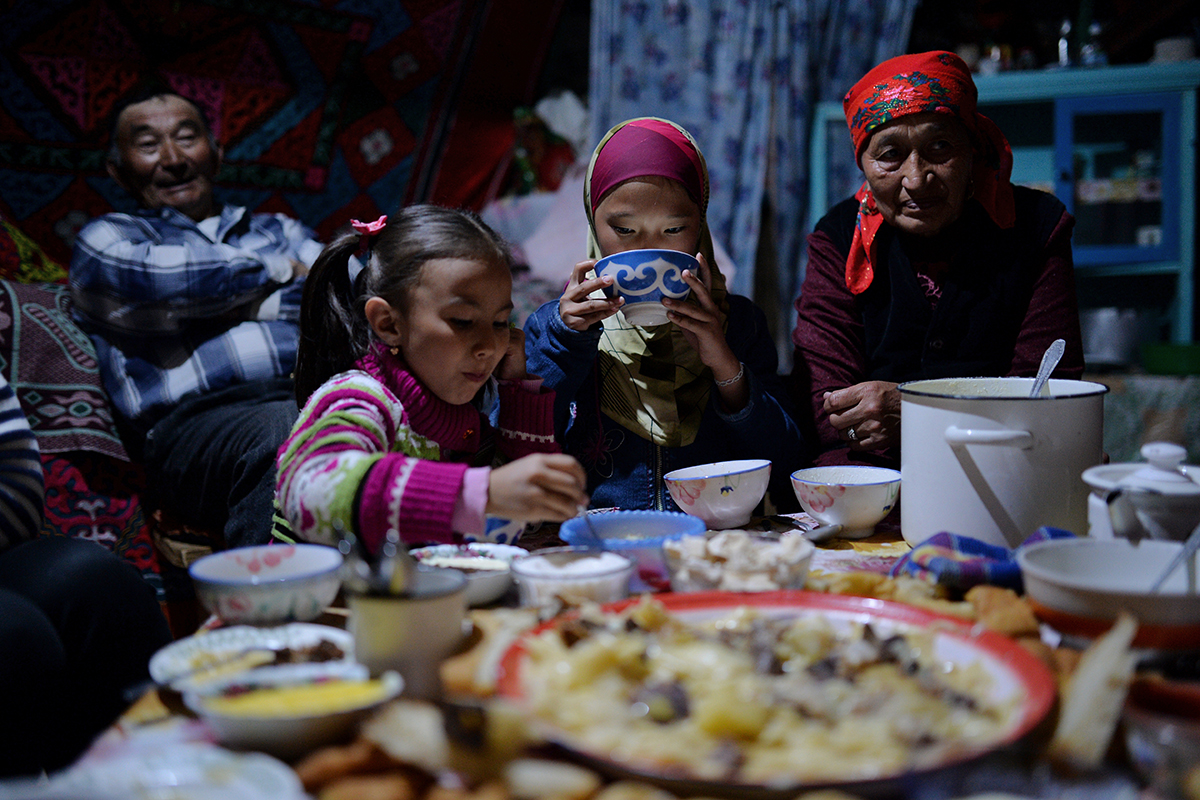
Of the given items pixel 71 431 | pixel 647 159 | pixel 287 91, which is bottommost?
pixel 71 431

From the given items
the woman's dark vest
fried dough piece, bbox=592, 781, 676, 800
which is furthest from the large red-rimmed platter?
the woman's dark vest

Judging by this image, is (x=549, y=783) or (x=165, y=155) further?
(x=165, y=155)

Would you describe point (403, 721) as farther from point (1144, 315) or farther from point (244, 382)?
point (1144, 315)

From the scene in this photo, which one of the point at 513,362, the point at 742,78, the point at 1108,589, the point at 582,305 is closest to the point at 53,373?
the point at 513,362

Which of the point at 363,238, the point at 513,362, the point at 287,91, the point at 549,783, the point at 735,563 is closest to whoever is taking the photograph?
the point at 549,783

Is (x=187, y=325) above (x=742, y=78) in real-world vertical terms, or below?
below

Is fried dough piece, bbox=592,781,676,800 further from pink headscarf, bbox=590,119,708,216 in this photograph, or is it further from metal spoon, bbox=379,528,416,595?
pink headscarf, bbox=590,119,708,216

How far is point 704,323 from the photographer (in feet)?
4.90

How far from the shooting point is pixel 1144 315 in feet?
11.9

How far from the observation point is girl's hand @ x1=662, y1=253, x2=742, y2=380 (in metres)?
1.42

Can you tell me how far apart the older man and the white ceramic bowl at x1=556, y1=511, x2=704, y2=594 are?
1319 millimetres

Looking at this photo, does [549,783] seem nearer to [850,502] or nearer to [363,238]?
[850,502]

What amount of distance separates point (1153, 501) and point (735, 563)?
412 mm

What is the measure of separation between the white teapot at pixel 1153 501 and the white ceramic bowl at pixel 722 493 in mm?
428
